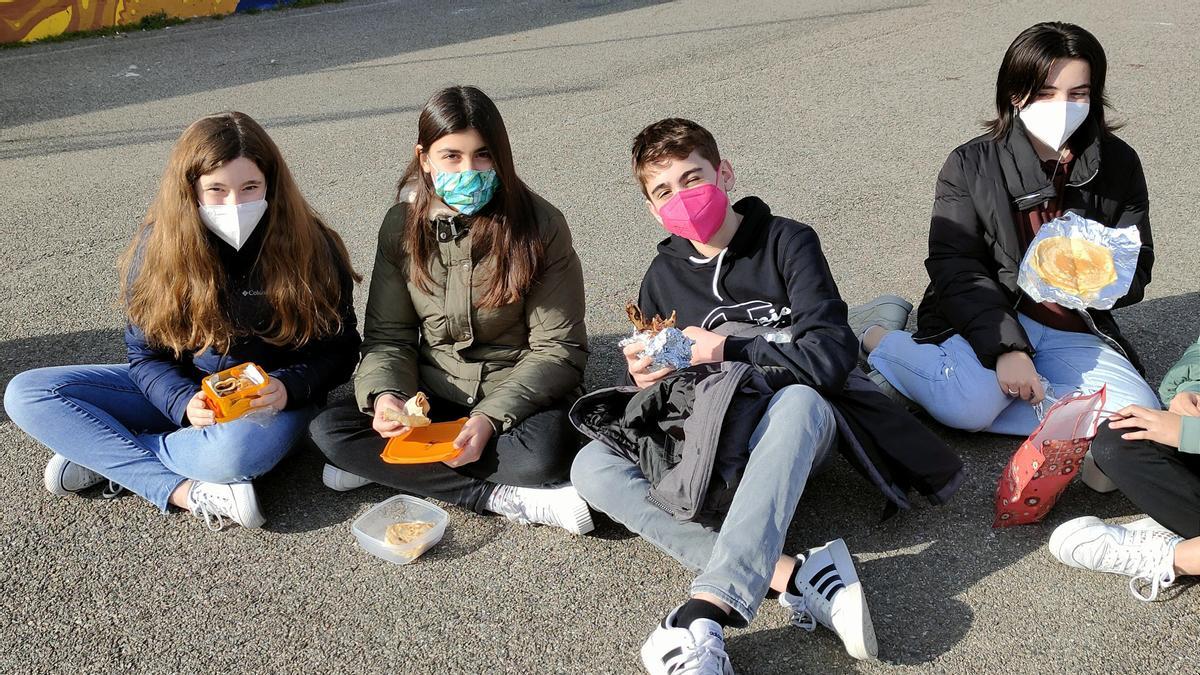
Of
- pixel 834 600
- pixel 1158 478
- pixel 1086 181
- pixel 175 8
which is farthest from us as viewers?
pixel 175 8

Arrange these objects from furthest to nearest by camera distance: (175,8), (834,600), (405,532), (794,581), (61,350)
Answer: (175,8) < (61,350) < (405,532) < (794,581) < (834,600)

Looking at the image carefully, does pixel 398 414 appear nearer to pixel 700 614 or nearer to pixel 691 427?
pixel 691 427

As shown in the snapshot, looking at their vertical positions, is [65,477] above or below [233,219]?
below

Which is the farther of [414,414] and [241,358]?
[241,358]

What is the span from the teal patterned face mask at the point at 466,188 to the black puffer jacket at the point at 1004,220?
1.57 meters

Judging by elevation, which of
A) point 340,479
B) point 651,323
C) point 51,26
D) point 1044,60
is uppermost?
point 51,26

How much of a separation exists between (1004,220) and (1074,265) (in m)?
0.27

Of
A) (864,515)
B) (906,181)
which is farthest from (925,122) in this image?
(864,515)

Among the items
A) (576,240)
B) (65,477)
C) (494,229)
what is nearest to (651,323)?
(494,229)

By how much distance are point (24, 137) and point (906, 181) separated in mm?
5606

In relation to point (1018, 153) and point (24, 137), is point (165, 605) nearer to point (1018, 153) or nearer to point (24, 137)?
point (1018, 153)

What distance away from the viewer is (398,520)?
319 cm

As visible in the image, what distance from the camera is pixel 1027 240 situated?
11.7ft

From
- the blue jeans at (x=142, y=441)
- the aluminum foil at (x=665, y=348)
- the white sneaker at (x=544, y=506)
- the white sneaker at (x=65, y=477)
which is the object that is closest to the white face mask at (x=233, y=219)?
the blue jeans at (x=142, y=441)
